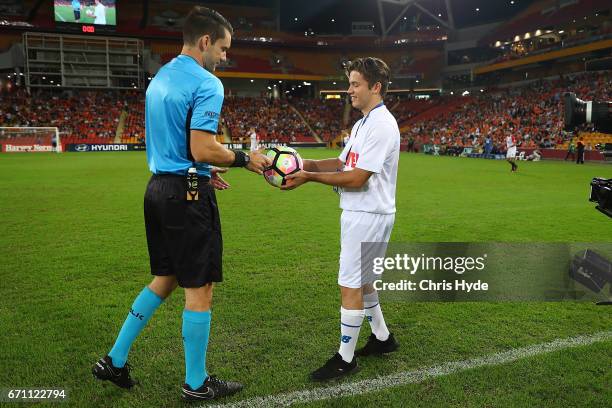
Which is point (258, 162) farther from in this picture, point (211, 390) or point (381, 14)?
point (381, 14)

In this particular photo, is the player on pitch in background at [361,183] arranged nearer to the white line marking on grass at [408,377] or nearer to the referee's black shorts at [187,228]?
the white line marking on grass at [408,377]

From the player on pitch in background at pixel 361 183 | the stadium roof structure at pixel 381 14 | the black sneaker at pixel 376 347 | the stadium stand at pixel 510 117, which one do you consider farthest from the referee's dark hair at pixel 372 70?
the stadium roof structure at pixel 381 14

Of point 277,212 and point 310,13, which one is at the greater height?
point 310,13

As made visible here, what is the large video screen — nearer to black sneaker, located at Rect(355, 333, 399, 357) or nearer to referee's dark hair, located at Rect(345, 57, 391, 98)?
referee's dark hair, located at Rect(345, 57, 391, 98)

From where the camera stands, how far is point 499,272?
5.66 meters

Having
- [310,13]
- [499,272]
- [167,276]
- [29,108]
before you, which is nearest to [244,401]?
[167,276]

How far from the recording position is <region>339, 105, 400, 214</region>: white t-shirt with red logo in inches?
119

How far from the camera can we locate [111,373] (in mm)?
3080

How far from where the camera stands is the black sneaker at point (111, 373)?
3076 millimetres

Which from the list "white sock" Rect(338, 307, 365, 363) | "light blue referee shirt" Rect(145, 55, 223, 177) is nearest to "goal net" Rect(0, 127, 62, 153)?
"light blue referee shirt" Rect(145, 55, 223, 177)

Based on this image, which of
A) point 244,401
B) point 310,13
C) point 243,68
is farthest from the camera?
point 310,13

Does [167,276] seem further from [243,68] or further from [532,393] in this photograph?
[243,68]

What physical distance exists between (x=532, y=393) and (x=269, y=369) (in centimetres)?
185

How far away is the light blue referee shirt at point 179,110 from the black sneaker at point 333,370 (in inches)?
65.6
